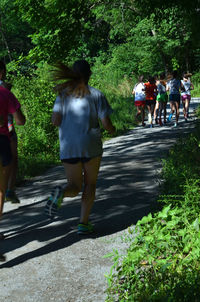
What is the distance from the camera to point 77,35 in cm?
1388

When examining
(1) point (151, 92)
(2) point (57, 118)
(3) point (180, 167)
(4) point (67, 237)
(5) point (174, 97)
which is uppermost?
(2) point (57, 118)

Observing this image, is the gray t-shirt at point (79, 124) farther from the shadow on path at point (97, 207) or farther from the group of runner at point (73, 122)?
the shadow on path at point (97, 207)

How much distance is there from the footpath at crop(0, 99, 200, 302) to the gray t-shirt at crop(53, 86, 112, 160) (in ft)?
3.27

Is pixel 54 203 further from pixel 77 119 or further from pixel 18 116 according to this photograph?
pixel 18 116

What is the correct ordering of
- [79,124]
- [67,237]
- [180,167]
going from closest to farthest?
1. [79,124]
2. [67,237]
3. [180,167]

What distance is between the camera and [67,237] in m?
5.60

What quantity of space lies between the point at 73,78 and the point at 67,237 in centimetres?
180

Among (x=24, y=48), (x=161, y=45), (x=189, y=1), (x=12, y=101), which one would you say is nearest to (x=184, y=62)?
(x=161, y=45)

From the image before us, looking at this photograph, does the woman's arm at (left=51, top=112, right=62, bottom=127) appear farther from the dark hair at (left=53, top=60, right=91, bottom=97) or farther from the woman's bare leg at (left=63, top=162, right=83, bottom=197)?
the woman's bare leg at (left=63, top=162, right=83, bottom=197)

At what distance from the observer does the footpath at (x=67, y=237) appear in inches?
167

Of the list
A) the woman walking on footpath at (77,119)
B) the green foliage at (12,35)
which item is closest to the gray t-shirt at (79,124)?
the woman walking on footpath at (77,119)

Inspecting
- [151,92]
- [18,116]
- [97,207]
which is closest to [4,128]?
[18,116]

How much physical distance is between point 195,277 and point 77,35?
11254 millimetres

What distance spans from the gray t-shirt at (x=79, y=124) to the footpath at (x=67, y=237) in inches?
39.3
